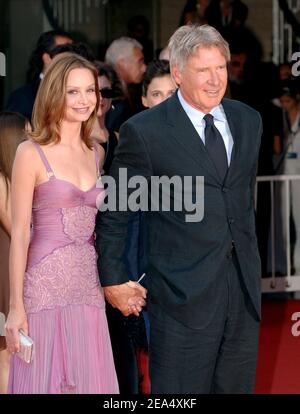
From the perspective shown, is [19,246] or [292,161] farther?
[292,161]

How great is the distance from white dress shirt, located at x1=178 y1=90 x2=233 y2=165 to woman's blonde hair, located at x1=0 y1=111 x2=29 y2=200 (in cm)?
120

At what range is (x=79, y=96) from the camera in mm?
4816

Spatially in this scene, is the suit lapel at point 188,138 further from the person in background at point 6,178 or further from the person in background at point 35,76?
the person in background at point 35,76

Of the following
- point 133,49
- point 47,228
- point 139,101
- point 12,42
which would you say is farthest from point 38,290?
point 12,42

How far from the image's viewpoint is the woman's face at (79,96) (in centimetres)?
480

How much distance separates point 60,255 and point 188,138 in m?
0.81

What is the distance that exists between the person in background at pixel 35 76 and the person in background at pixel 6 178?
5.63 ft

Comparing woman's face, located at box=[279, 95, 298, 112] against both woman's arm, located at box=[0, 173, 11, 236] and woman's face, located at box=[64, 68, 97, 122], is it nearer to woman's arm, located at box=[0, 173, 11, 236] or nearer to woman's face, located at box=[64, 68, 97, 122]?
woman's arm, located at box=[0, 173, 11, 236]

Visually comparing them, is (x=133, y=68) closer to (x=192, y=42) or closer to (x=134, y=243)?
(x=134, y=243)

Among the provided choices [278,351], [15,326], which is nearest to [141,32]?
[278,351]

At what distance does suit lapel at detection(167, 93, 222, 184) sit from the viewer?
4.31 meters

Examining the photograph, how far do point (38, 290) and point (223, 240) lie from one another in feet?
2.91

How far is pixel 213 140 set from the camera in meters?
4.38
